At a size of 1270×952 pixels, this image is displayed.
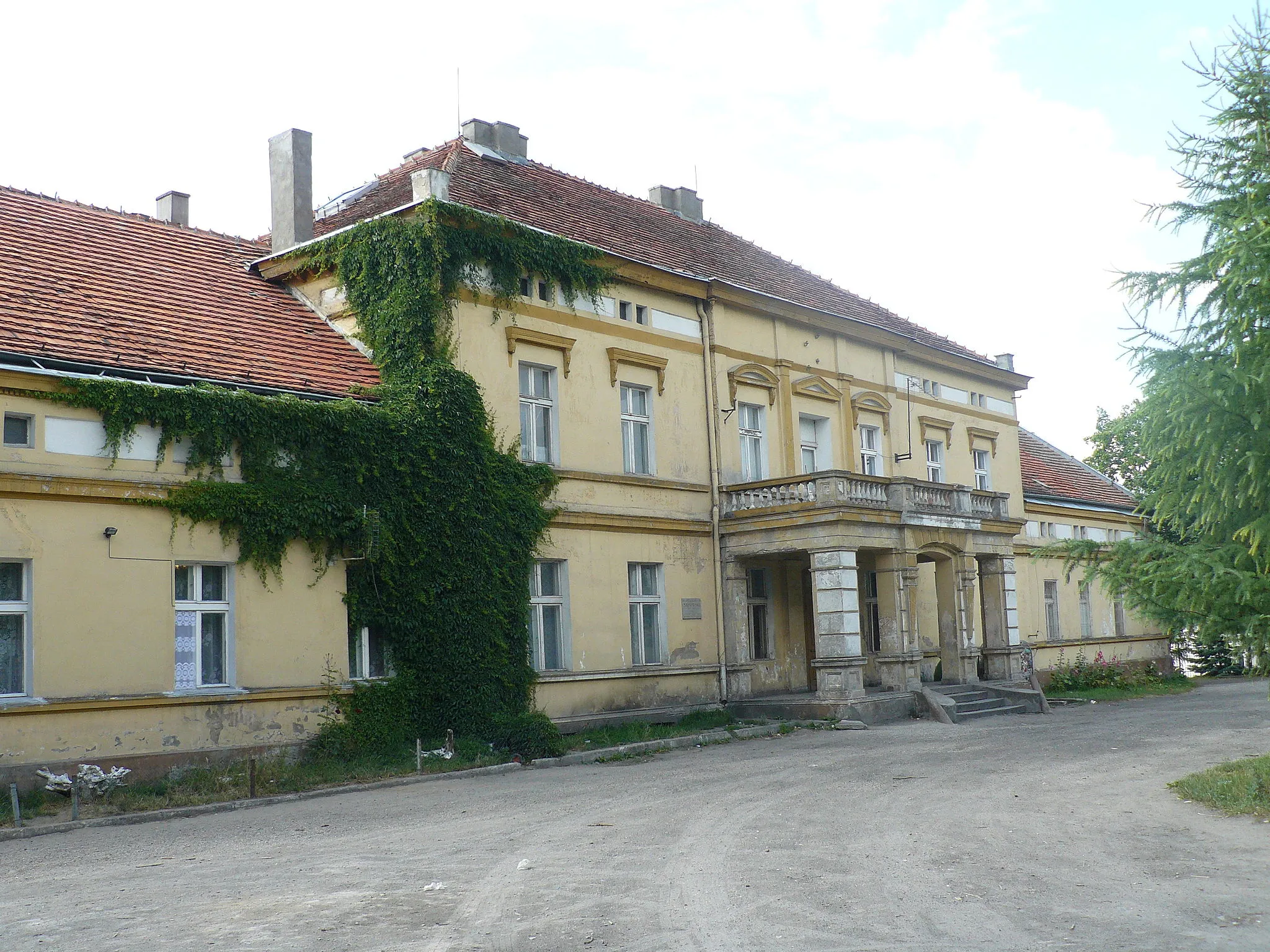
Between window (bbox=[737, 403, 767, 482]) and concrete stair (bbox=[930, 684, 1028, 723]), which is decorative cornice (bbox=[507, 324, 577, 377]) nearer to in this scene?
window (bbox=[737, 403, 767, 482])

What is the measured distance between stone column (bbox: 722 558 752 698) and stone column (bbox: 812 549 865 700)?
180cm

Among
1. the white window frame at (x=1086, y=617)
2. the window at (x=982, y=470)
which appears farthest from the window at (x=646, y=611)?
the white window frame at (x=1086, y=617)

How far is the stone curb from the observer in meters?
12.5

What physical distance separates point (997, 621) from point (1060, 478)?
466 inches

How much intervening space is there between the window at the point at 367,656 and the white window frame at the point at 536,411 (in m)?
4.09

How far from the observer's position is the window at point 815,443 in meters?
26.8

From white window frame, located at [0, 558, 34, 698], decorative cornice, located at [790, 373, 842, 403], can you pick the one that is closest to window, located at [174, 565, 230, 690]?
white window frame, located at [0, 558, 34, 698]

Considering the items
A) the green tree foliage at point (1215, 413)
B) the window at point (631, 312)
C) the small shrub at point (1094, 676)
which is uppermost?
the window at point (631, 312)

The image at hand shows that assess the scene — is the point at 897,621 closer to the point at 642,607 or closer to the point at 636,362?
the point at 642,607

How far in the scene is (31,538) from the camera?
14188 mm

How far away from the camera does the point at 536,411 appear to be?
21016mm

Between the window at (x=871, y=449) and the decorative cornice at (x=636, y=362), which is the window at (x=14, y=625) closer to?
the decorative cornice at (x=636, y=362)

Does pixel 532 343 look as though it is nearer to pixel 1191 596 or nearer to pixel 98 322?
pixel 98 322

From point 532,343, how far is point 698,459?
4.58 metres
